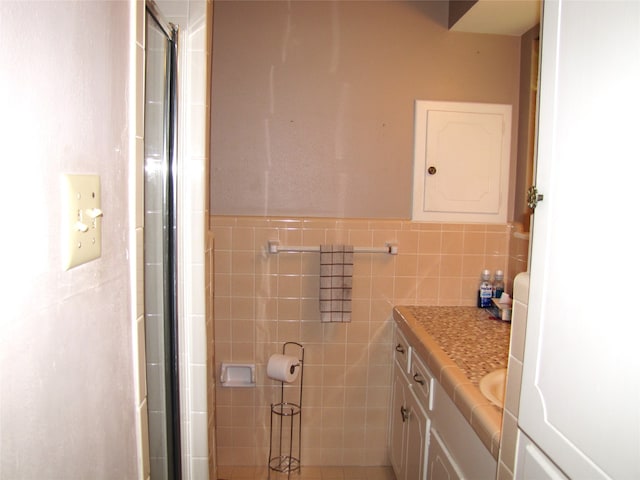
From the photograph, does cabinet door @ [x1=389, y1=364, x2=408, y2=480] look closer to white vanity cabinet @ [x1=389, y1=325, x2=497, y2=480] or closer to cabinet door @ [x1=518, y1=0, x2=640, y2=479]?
white vanity cabinet @ [x1=389, y1=325, x2=497, y2=480]

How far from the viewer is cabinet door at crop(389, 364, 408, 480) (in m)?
2.18

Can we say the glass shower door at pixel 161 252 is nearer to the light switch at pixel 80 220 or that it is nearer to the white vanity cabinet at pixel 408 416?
the light switch at pixel 80 220

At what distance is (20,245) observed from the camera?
448mm

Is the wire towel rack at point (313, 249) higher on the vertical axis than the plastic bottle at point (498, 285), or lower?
higher

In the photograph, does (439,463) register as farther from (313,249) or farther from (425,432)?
(313,249)

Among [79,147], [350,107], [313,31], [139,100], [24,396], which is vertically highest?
[313,31]

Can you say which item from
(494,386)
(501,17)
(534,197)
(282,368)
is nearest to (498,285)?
(494,386)

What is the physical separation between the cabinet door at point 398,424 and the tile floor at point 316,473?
13 centimetres

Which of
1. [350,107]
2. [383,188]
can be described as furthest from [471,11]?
[383,188]

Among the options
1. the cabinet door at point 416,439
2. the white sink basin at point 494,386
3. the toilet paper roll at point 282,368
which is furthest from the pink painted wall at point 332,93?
the white sink basin at point 494,386

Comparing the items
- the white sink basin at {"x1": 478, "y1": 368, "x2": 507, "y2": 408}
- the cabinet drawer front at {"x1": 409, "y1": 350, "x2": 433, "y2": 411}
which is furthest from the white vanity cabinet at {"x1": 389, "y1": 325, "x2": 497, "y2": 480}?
the white sink basin at {"x1": 478, "y1": 368, "x2": 507, "y2": 408}

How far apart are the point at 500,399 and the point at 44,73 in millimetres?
A: 1374

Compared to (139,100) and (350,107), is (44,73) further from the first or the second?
(350,107)

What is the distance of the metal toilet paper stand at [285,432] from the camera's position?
2465mm
